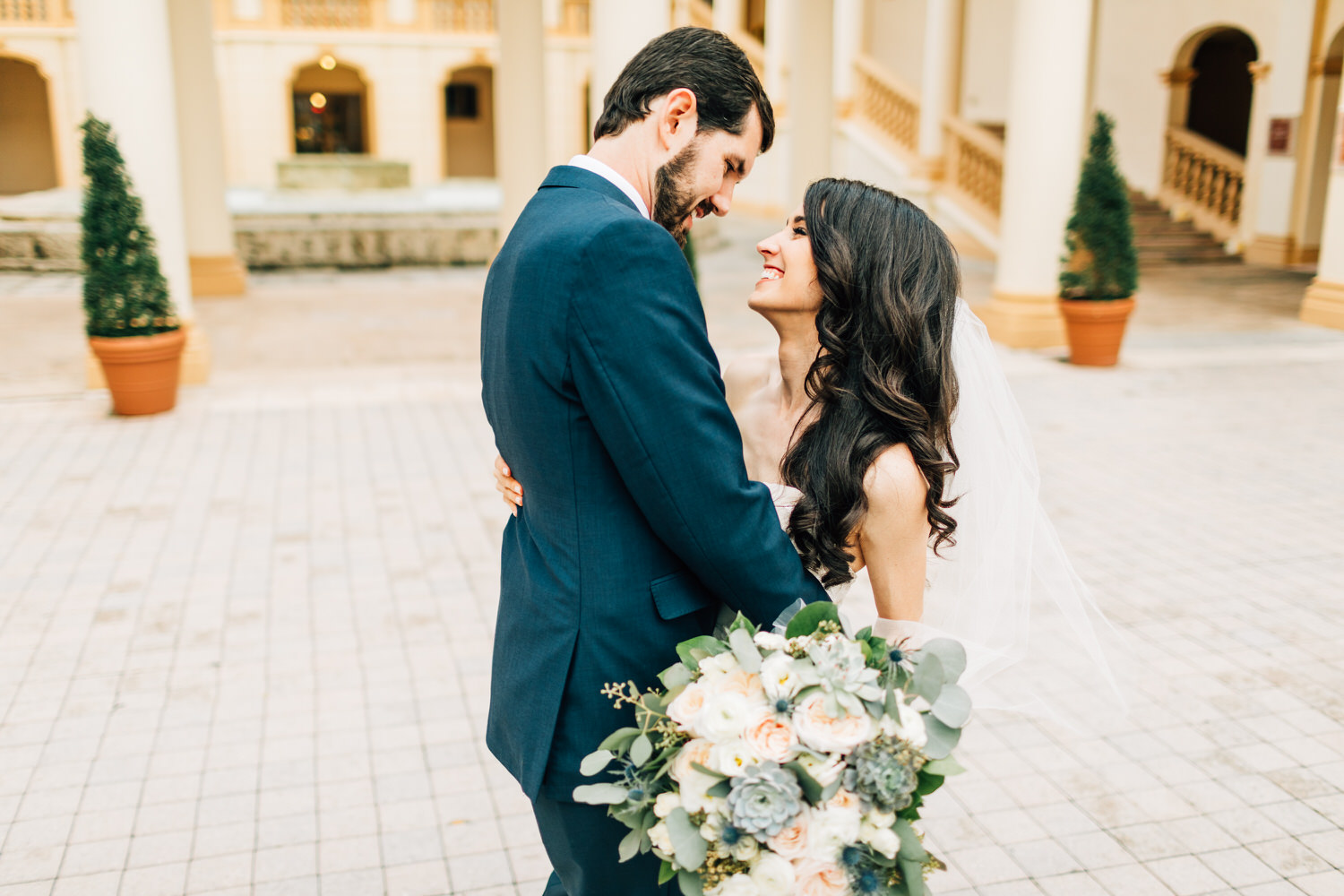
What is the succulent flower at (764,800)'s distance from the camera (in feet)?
5.06

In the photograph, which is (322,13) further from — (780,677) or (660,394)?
(780,677)

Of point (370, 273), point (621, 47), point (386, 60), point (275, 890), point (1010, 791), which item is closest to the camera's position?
point (275, 890)

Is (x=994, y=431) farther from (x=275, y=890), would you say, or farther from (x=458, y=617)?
(x=458, y=617)

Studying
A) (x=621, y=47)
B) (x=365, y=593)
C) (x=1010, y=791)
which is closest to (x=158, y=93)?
(x=621, y=47)

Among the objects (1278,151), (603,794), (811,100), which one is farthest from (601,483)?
(1278,151)

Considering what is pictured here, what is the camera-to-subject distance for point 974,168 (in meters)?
17.8

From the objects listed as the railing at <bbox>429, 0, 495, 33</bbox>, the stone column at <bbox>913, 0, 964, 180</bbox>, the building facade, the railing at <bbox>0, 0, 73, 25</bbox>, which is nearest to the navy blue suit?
the building facade

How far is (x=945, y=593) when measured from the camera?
2.48 m

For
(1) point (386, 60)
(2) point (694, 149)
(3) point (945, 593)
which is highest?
(1) point (386, 60)

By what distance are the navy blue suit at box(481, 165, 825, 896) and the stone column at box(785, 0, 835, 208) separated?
13.1m

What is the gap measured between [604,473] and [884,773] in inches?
24.4

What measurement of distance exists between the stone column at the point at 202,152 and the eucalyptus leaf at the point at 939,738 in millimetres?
13124

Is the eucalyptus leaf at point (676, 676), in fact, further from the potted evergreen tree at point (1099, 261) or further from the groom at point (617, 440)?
the potted evergreen tree at point (1099, 261)

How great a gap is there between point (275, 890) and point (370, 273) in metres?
14.8
